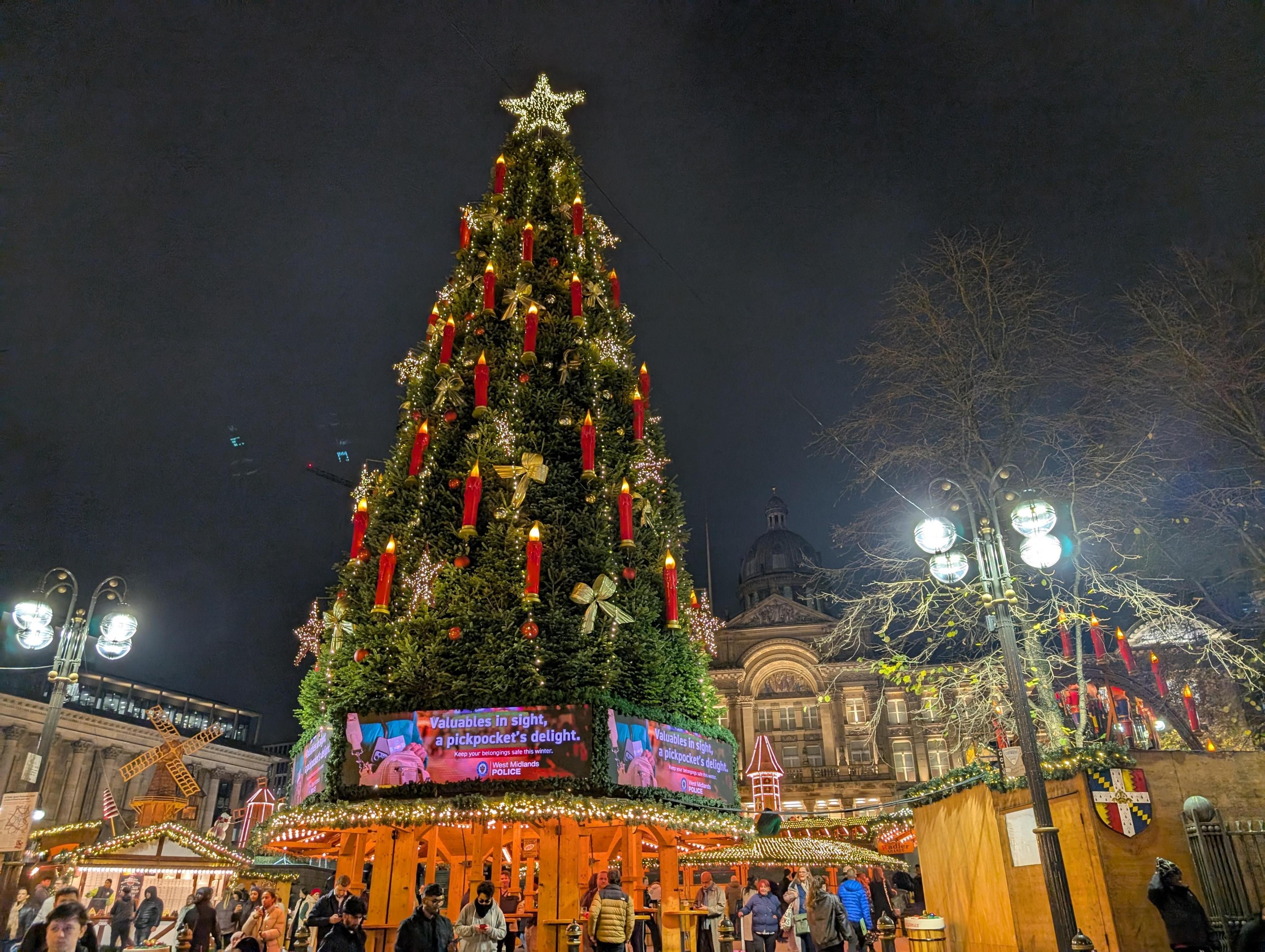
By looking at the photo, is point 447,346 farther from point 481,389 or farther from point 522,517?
point 522,517

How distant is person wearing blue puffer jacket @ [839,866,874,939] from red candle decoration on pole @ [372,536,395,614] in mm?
9184

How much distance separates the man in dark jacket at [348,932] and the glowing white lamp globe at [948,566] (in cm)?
811

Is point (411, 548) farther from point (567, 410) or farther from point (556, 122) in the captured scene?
point (556, 122)

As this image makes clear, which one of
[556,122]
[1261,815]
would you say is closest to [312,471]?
[556,122]

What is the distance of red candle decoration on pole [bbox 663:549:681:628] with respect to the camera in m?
13.2

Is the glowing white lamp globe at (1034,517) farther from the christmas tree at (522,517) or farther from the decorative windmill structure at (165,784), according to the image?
the decorative windmill structure at (165,784)

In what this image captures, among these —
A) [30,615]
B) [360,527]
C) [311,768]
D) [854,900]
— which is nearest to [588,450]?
[360,527]

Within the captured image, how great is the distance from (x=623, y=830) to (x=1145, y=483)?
43.4 feet

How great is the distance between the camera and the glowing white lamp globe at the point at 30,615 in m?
11.2

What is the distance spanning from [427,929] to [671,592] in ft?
21.8

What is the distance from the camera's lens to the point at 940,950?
39.9 ft

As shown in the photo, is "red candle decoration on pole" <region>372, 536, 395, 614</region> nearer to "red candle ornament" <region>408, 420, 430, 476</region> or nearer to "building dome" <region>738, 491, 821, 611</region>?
"red candle ornament" <region>408, 420, 430, 476</region>

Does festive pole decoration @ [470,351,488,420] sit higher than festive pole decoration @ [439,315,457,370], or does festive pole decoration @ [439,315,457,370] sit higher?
festive pole decoration @ [439,315,457,370]

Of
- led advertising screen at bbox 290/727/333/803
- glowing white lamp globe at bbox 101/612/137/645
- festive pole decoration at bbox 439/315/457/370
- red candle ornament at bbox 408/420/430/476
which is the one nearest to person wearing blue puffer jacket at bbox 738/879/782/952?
led advertising screen at bbox 290/727/333/803
